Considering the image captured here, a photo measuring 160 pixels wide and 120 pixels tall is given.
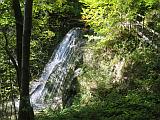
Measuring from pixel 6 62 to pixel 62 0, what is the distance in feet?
20.8

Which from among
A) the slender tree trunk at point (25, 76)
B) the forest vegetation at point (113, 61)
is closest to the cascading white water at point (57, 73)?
the forest vegetation at point (113, 61)

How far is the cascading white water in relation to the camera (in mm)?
18109

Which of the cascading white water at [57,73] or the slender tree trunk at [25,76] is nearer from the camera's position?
the slender tree trunk at [25,76]

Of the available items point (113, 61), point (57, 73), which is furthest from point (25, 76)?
point (57, 73)

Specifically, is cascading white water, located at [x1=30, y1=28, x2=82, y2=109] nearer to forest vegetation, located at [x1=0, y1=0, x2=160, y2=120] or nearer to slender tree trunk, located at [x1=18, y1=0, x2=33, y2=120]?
forest vegetation, located at [x1=0, y1=0, x2=160, y2=120]

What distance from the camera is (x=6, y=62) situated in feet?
63.2

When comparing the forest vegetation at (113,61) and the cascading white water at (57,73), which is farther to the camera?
the cascading white water at (57,73)

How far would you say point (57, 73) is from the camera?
19.0m

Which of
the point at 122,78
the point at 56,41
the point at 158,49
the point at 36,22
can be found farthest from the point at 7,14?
the point at 56,41

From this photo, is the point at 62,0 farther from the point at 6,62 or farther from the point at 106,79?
the point at 6,62

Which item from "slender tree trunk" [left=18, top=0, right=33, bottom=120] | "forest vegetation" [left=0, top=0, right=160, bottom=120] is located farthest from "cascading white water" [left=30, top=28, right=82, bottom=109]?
"slender tree trunk" [left=18, top=0, right=33, bottom=120]

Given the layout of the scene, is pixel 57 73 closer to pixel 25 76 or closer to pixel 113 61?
pixel 113 61

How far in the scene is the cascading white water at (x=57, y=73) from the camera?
713 inches

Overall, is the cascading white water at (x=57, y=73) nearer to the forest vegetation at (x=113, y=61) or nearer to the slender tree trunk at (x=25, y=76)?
the forest vegetation at (x=113, y=61)
